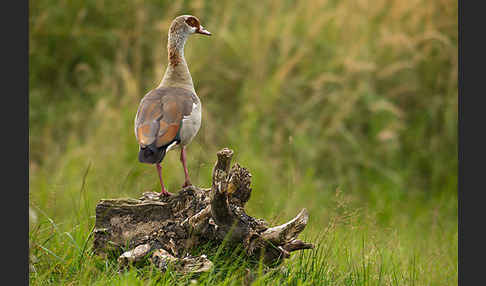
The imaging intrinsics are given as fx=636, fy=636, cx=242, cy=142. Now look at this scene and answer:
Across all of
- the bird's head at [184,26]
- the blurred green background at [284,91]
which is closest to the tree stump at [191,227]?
the bird's head at [184,26]

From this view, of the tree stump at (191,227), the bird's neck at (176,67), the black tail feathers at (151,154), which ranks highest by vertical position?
the bird's neck at (176,67)

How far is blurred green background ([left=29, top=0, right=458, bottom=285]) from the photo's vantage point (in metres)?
7.55

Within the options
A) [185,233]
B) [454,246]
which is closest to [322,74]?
[454,246]

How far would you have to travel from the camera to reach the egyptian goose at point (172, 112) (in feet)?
12.2

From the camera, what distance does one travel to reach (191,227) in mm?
3926

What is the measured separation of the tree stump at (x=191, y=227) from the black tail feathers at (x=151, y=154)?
0.34m

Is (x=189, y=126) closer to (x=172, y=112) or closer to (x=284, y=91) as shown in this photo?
(x=172, y=112)

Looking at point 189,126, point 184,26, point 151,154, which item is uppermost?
point 184,26

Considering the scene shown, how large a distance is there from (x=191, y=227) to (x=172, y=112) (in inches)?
28.3

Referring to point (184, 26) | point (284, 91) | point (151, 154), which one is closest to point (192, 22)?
point (184, 26)

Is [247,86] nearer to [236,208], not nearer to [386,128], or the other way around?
[386,128]

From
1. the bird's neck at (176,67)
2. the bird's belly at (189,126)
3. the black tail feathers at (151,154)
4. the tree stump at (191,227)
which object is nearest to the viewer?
the black tail feathers at (151,154)

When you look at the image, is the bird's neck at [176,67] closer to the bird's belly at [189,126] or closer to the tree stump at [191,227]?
the bird's belly at [189,126]

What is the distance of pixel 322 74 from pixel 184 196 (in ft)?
15.1
